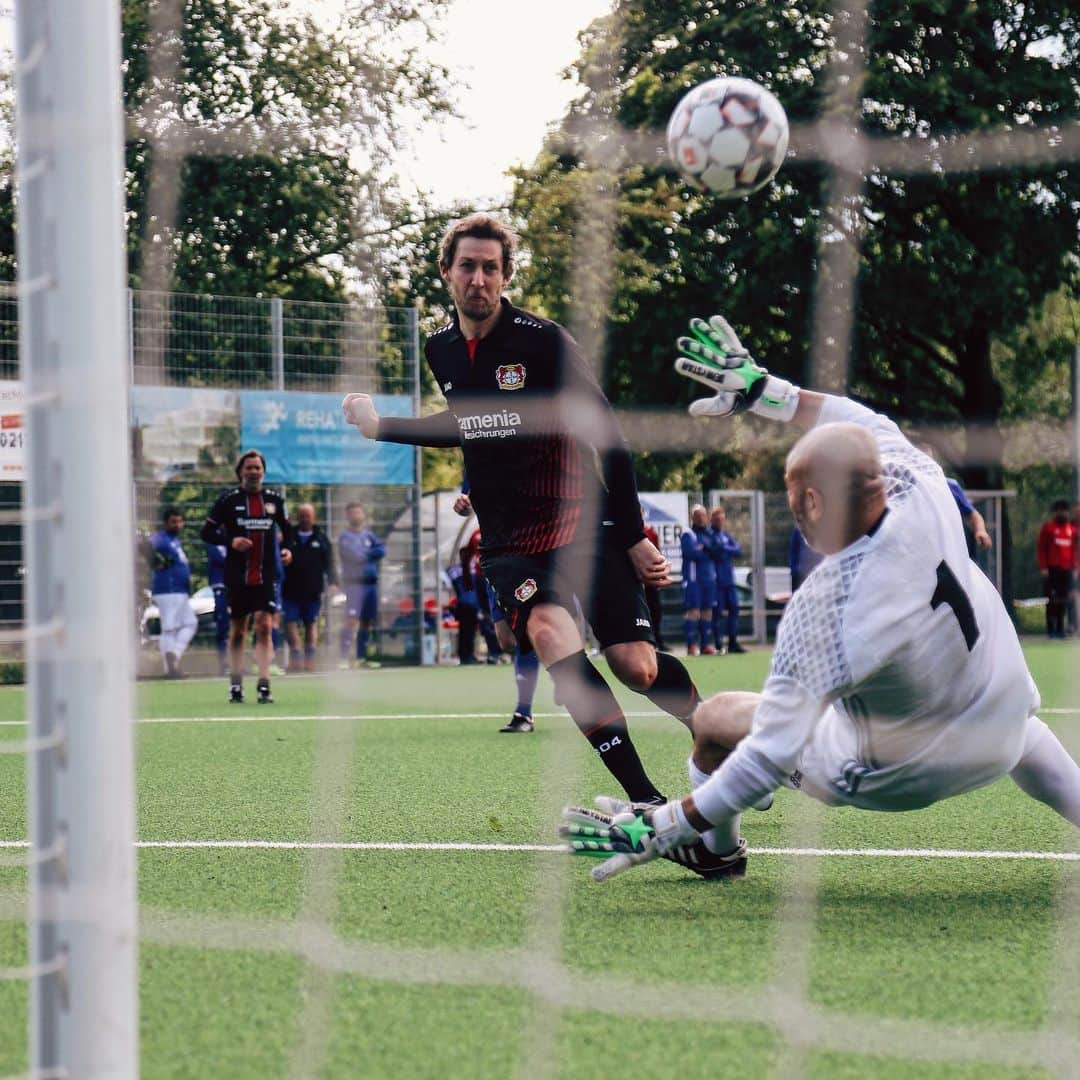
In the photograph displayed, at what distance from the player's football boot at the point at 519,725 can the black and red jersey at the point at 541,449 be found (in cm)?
401

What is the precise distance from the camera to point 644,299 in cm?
2338

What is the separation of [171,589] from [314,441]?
90.5 inches

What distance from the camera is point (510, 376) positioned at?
5340mm

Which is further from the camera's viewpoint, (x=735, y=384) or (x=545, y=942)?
(x=735, y=384)

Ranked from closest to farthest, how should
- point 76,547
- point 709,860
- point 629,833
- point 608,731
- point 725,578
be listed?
point 76,547 < point 629,833 < point 709,860 < point 608,731 < point 725,578

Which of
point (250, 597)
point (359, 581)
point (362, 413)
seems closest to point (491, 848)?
point (362, 413)

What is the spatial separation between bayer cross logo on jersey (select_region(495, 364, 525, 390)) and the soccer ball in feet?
2.93

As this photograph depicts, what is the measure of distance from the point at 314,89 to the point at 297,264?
219 centimetres

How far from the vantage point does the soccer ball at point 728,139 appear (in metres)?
5.57

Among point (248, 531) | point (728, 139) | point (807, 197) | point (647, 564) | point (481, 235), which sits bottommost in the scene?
point (248, 531)

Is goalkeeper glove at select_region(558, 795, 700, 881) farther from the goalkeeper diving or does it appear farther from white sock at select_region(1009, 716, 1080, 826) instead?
white sock at select_region(1009, 716, 1080, 826)

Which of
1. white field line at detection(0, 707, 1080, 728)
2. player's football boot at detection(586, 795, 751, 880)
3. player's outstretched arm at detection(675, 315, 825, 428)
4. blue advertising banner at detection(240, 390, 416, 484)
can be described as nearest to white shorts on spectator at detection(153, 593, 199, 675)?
blue advertising banner at detection(240, 390, 416, 484)

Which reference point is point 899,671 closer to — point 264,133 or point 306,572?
point 306,572

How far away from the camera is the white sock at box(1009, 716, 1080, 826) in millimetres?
3857
